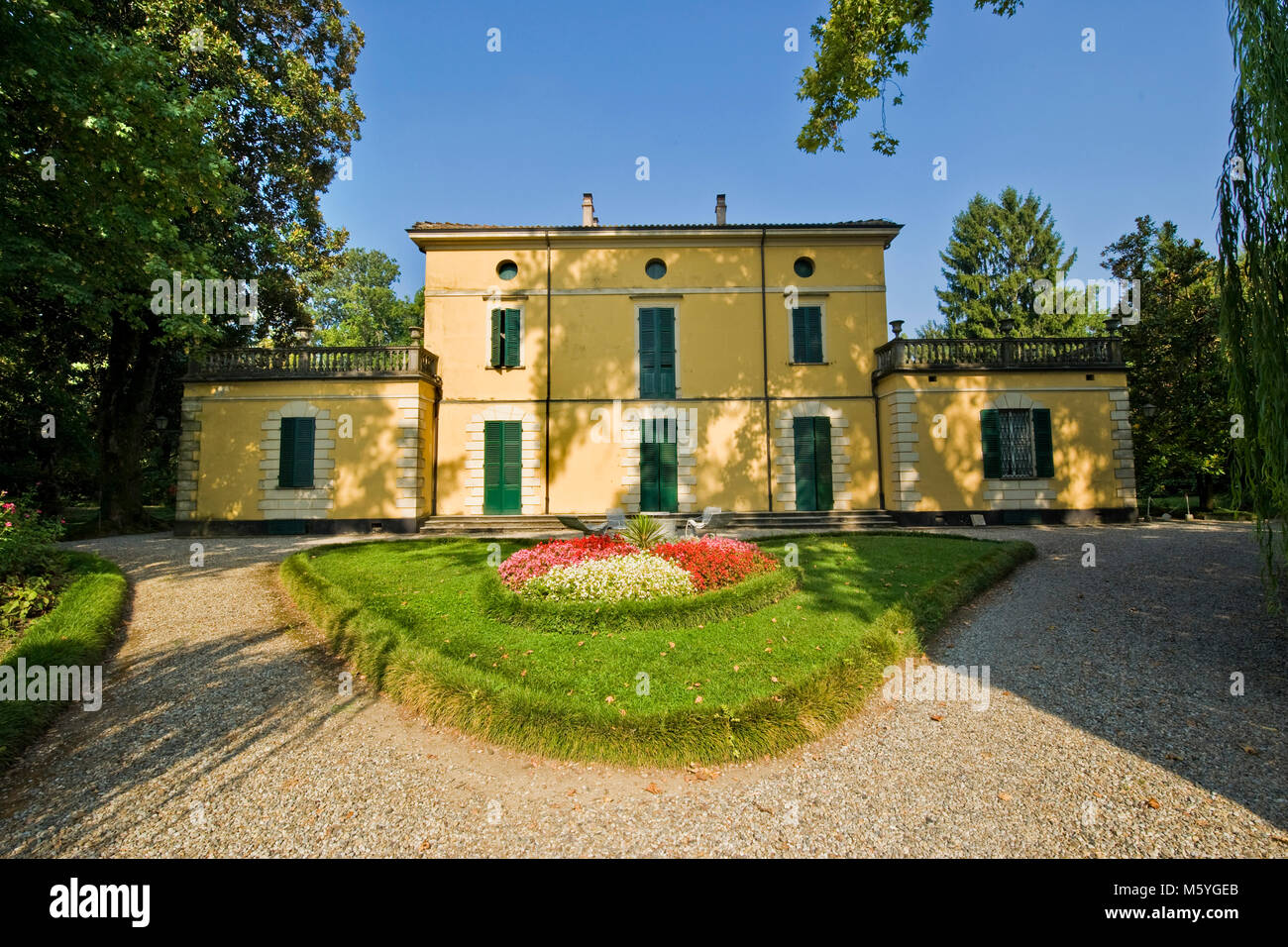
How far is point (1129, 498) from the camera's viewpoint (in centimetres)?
1528

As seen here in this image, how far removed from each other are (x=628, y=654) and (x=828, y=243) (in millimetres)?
16518

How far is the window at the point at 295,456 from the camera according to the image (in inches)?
600

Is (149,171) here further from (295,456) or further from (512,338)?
(512,338)

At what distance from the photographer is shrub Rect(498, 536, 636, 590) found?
720 centimetres

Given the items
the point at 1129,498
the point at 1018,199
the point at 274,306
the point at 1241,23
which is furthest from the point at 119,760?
the point at 1018,199

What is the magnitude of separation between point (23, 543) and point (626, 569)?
8391 millimetres

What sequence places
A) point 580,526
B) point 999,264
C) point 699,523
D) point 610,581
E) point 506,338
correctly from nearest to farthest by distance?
point 610,581 → point 580,526 → point 699,523 → point 506,338 → point 999,264

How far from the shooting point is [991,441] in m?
15.5

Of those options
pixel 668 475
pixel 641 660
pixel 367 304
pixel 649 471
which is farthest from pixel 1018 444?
pixel 367 304

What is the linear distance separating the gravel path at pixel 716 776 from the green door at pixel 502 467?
1040cm

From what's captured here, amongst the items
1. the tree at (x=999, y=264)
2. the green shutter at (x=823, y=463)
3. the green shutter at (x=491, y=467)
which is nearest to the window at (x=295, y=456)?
the green shutter at (x=491, y=467)

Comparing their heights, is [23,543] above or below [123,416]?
below
